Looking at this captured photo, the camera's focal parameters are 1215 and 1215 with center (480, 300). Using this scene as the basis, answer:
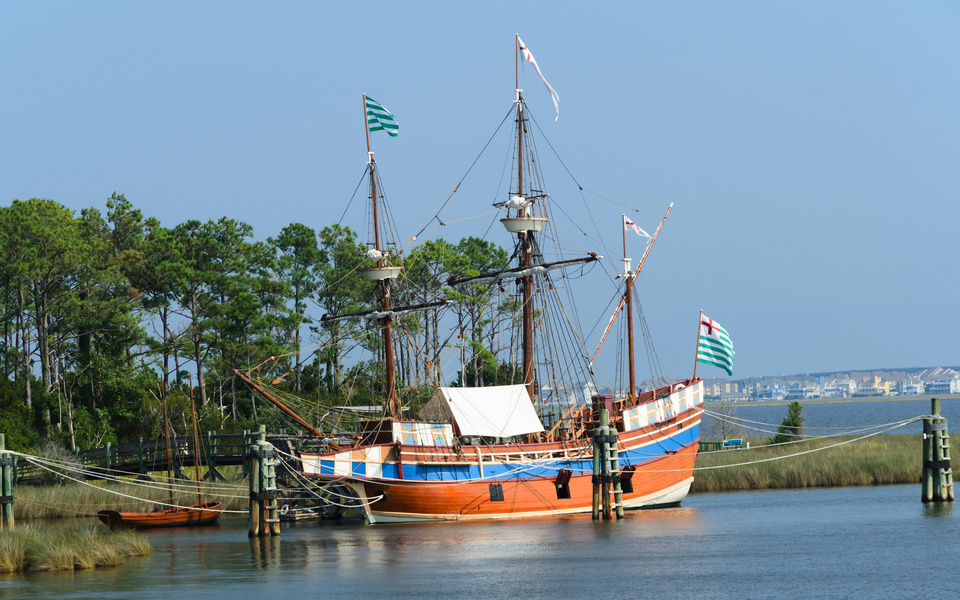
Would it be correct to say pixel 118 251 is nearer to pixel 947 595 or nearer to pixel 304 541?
pixel 304 541

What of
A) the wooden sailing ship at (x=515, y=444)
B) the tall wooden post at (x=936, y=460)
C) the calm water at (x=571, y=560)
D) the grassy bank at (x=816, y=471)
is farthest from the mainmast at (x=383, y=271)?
the tall wooden post at (x=936, y=460)

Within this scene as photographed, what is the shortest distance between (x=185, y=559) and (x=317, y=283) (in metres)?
41.7

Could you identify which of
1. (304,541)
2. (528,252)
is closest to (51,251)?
(528,252)

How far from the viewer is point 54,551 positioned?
101ft

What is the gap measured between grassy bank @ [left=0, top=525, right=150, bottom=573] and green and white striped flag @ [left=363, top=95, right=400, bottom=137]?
20623 mm

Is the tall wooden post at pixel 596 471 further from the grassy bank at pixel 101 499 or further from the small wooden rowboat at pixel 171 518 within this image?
the grassy bank at pixel 101 499

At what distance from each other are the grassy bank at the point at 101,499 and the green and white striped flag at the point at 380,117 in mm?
14898

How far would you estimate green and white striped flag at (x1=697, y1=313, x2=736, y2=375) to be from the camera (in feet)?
155

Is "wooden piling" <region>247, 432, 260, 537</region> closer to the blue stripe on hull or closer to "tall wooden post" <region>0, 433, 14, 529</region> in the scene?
the blue stripe on hull

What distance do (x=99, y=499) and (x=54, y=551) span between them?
17650 millimetres

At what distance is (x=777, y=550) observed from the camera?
33094mm

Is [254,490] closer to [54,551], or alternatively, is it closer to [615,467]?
[54,551]

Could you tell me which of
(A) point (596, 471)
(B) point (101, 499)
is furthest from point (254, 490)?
(B) point (101, 499)

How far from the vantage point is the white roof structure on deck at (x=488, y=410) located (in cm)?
4553
